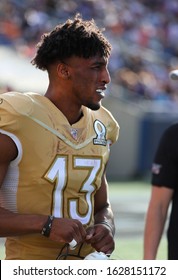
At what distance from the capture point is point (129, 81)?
1672cm

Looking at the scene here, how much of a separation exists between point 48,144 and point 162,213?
108cm

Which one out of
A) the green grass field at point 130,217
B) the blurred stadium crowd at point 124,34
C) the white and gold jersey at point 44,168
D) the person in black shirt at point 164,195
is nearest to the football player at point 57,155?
the white and gold jersey at point 44,168

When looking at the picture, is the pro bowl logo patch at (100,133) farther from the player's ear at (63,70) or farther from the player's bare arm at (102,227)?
the player's ear at (63,70)

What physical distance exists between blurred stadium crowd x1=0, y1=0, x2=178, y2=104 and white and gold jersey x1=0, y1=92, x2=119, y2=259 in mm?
13180

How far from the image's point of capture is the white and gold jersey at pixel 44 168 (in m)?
3.04

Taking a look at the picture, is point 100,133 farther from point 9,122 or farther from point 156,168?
point 156,168

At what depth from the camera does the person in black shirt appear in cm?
380

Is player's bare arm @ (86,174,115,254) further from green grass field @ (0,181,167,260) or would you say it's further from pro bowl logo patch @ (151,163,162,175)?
green grass field @ (0,181,167,260)

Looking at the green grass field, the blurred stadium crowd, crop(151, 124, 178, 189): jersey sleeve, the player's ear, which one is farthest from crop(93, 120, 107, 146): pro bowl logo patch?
the blurred stadium crowd

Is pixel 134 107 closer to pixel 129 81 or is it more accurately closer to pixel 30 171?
pixel 129 81

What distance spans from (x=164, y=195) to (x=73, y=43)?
1.12m

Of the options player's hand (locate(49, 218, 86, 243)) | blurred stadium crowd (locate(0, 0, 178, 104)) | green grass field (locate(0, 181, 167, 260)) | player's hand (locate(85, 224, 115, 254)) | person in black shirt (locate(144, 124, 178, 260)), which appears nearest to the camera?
player's hand (locate(49, 218, 86, 243))

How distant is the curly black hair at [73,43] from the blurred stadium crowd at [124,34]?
13131 millimetres

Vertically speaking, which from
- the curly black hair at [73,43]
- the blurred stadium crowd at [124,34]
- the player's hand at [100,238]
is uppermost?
the blurred stadium crowd at [124,34]
